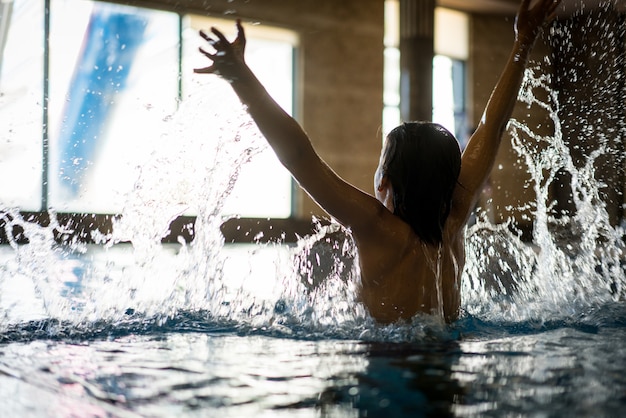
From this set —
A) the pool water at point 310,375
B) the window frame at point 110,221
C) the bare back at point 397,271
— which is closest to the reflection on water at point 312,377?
the pool water at point 310,375

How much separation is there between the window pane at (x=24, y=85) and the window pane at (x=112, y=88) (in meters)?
0.38

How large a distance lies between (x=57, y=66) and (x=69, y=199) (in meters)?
1.97

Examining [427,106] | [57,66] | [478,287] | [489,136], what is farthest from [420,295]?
[57,66]

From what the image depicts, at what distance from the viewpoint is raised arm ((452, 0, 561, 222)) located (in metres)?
2.33

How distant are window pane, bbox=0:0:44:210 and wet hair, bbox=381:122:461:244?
8109 mm

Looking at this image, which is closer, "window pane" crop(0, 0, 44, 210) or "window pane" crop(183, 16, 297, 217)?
"window pane" crop(0, 0, 44, 210)

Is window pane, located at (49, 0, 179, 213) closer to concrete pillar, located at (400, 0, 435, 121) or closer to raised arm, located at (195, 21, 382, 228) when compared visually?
→ concrete pillar, located at (400, 0, 435, 121)

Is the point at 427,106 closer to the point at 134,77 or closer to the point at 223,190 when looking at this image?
the point at 134,77

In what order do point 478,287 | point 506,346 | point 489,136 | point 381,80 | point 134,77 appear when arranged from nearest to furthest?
1. point 506,346
2. point 489,136
3. point 478,287
4. point 134,77
5. point 381,80

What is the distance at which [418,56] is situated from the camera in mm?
9445

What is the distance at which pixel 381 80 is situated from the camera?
12.5m

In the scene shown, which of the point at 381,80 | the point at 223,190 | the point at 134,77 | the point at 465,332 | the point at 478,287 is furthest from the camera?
the point at 381,80

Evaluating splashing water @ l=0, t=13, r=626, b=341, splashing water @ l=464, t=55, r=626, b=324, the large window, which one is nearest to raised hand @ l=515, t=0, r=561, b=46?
splashing water @ l=464, t=55, r=626, b=324

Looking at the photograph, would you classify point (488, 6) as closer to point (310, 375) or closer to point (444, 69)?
A: point (444, 69)
